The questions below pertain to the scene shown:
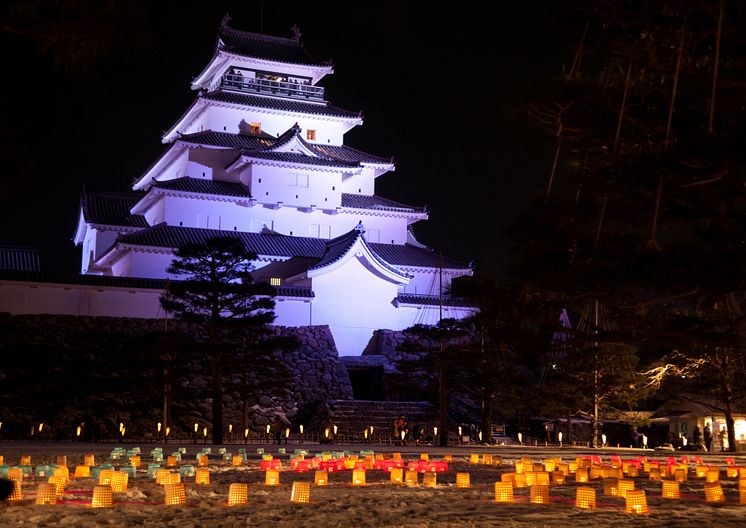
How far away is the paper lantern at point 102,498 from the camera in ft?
33.1

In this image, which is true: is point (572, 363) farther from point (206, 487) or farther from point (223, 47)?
point (223, 47)

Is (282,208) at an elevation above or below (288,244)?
above

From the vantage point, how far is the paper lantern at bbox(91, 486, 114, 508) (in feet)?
33.1

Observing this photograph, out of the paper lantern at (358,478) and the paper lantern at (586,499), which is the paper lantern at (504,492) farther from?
the paper lantern at (358,478)

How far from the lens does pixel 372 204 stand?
4703 cm

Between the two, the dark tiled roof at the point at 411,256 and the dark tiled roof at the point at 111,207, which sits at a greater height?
the dark tiled roof at the point at 111,207

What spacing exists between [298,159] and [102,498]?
3542 cm

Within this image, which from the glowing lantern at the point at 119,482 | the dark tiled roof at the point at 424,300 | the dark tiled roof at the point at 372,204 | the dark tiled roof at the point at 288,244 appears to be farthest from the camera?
the dark tiled roof at the point at 372,204

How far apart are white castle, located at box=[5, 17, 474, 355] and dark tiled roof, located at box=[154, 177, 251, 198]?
7 centimetres

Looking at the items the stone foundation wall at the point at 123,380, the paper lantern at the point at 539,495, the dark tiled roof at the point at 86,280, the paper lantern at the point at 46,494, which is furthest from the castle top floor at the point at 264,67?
the paper lantern at the point at 539,495

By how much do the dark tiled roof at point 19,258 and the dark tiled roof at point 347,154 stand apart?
47.9 feet

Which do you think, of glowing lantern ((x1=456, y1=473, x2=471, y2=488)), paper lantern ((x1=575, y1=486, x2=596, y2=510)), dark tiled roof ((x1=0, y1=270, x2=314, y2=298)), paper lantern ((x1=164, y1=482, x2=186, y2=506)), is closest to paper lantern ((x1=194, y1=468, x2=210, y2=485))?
paper lantern ((x1=164, y1=482, x2=186, y2=506))

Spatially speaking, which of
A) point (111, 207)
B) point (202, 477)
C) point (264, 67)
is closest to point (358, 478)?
point (202, 477)

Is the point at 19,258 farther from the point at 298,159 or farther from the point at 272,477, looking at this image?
the point at 272,477
